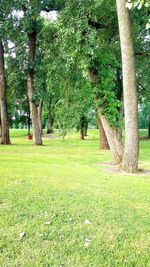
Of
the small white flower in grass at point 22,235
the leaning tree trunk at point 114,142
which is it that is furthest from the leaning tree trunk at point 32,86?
the small white flower in grass at point 22,235

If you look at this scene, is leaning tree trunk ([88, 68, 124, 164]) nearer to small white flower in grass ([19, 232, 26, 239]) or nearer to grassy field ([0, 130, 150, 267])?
grassy field ([0, 130, 150, 267])

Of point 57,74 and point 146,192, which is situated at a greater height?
point 57,74

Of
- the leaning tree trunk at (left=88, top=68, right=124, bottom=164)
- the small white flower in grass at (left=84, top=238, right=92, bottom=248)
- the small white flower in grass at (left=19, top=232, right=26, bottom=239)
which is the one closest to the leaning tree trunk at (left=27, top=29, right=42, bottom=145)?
the leaning tree trunk at (left=88, top=68, right=124, bottom=164)

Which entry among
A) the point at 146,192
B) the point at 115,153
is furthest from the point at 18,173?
the point at 115,153

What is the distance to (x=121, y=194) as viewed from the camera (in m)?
6.14

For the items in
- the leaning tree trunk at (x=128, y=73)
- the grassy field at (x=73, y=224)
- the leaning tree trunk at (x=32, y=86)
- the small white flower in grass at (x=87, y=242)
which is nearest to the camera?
the grassy field at (x=73, y=224)

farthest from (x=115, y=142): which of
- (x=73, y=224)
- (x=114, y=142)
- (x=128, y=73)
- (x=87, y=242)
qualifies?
(x=87, y=242)

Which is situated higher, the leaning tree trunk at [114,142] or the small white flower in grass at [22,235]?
the leaning tree trunk at [114,142]

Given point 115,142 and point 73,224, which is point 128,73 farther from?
point 73,224

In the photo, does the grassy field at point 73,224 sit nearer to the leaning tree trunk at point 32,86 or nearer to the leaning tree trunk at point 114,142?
the leaning tree trunk at point 114,142

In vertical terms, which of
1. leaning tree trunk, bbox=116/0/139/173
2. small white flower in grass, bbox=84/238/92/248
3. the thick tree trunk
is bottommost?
small white flower in grass, bbox=84/238/92/248

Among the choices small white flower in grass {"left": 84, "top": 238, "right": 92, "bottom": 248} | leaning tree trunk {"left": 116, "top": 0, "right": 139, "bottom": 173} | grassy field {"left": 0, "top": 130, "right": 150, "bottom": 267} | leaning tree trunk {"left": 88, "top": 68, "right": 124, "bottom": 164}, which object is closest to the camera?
grassy field {"left": 0, "top": 130, "right": 150, "bottom": 267}

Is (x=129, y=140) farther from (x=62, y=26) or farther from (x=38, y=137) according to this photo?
(x=38, y=137)

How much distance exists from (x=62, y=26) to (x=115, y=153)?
4.76m
